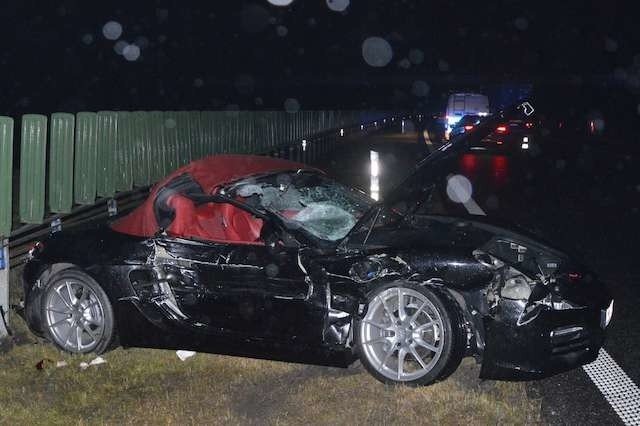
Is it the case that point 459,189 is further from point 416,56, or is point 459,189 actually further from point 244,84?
point 416,56

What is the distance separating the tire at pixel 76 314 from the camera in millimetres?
6316

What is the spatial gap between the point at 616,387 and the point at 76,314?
12.9ft

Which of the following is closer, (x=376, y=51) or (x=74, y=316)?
(x=74, y=316)

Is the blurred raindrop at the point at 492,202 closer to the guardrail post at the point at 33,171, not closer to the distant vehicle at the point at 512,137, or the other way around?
the guardrail post at the point at 33,171

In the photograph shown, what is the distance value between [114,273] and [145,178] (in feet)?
21.1

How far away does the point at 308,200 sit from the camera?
6.87 metres

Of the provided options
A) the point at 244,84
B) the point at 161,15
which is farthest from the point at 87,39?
the point at 161,15

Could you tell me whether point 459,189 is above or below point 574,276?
below

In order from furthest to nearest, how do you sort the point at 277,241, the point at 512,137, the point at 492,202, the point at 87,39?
the point at 87,39 → the point at 512,137 → the point at 492,202 → the point at 277,241

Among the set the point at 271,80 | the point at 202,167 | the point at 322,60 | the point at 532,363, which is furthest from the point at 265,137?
the point at 322,60

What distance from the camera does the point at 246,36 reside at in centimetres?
11950

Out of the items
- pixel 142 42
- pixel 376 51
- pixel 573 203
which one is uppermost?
pixel 376 51

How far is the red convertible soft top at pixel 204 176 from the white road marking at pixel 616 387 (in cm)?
291

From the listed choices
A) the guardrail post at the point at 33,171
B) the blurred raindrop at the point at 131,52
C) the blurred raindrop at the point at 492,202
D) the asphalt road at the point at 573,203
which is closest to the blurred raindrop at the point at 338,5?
the blurred raindrop at the point at 131,52
